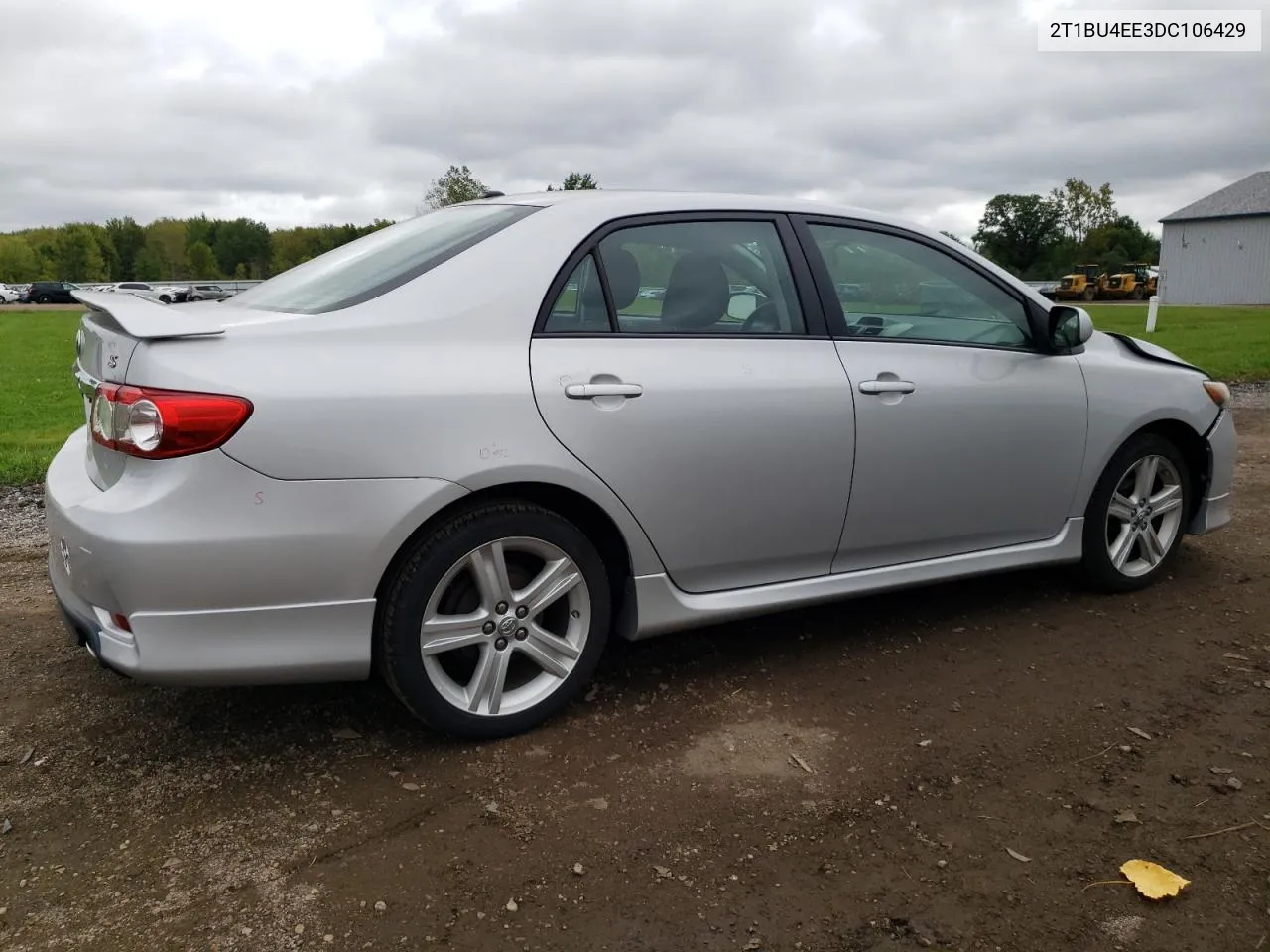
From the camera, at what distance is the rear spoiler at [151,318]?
2.71 metres

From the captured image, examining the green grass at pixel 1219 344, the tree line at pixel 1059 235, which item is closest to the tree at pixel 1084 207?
the tree line at pixel 1059 235

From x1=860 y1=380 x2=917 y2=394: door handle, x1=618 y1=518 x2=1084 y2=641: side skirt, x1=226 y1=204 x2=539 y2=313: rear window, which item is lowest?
x1=618 y1=518 x2=1084 y2=641: side skirt

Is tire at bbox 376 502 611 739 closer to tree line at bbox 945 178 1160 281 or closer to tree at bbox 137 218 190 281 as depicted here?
tree line at bbox 945 178 1160 281

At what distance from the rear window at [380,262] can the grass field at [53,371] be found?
1.96 feet

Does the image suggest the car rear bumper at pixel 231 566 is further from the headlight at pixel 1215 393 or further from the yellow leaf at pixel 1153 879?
the headlight at pixel 1215 393

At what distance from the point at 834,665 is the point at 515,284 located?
5.79ft

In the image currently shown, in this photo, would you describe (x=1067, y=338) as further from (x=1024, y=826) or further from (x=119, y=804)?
(x=119, y=804)

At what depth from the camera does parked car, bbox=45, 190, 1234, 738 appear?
2705mm

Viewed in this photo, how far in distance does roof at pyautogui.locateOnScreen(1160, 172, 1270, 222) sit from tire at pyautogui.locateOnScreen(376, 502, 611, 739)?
6184 centimetres

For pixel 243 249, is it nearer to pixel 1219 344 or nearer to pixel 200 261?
pixel 200 261

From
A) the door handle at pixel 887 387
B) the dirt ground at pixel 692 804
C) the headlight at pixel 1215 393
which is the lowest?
the dirt ground at pixel 692 804

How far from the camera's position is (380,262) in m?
3.38

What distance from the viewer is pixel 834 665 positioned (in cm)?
379

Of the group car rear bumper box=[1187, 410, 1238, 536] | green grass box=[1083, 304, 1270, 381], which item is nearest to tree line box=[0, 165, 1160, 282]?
green grass box=[1083, 304, 1270, 381]
